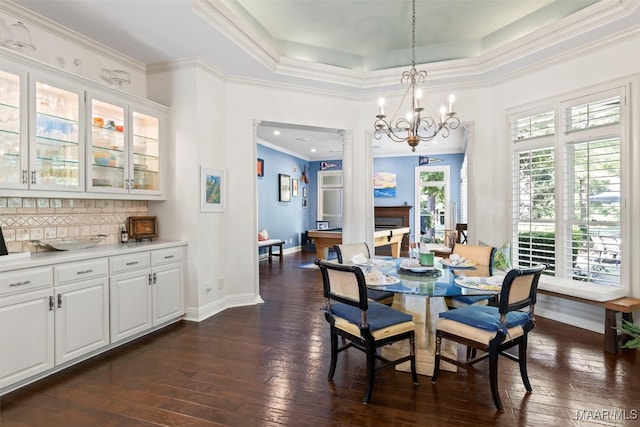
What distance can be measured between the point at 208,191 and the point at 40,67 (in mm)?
1861

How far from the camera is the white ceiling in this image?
124 inches

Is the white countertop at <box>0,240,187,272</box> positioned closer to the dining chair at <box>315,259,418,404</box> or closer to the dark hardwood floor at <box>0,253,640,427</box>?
the dark hardwood floor at <box>0,253,640,427</box>

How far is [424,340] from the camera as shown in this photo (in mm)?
2721

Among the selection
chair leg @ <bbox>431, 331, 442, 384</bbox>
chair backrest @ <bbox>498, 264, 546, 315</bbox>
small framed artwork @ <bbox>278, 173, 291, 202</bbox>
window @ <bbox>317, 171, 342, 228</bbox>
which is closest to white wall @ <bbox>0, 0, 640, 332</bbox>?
chair backrest @ <bbox>498, 264, 546, 315</bbox>

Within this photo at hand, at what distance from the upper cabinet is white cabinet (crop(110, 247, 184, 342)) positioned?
28.5 inches

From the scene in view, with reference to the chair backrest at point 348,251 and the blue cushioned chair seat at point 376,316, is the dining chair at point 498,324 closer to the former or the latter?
the blue cushioned chair seat at point 376,316

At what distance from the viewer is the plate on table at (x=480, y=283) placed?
237 centimetres

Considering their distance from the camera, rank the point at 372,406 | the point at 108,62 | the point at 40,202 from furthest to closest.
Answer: the point at 108,62
the point at 40,202
the point at 372,406

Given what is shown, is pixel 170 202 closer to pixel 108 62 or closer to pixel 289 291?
pixel 108 62

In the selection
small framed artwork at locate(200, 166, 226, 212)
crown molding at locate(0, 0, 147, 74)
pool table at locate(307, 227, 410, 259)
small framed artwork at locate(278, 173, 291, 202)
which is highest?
crown molding at locate(0, 0, 147, 74)

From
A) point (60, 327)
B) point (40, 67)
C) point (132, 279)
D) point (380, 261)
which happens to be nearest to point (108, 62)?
point (40, 67)

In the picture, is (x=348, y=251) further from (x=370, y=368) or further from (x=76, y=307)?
(x=76, y=307)

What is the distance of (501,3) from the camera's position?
148 inches

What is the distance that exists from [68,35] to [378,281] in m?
3.67
